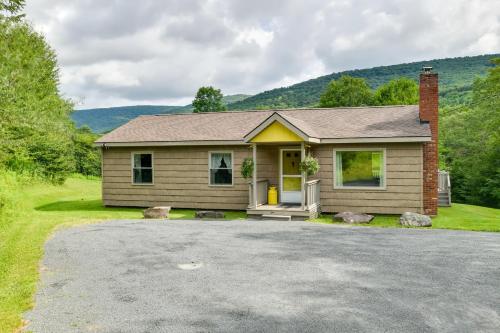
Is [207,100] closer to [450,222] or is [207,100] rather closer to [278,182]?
[278,182]

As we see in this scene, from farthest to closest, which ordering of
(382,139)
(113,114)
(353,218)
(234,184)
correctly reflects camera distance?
(113,114)
(234,184)
(382,139)
(353,218)

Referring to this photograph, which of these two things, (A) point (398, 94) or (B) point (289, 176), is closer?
(B) point (289, 176)

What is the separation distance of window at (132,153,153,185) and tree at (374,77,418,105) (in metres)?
31.5

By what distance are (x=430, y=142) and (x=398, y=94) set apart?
3041 centimetres

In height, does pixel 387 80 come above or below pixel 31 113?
above

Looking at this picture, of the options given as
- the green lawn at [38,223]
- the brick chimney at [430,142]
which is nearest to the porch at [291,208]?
the green lawn at [38,223]

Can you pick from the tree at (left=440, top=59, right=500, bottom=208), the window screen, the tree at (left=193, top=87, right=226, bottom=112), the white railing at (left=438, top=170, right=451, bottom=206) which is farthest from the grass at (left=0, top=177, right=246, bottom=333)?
the tree at (left=193, top=87, right=226, bottom=112)

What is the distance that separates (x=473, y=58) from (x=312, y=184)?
272ft

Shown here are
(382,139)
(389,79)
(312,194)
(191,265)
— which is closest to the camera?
(191,265)

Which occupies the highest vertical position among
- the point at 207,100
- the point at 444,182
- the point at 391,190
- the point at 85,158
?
the point at 207,100

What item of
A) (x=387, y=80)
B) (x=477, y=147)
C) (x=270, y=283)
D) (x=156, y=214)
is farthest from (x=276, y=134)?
(x=387, y=80)

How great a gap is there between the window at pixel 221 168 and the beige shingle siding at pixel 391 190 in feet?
12.0

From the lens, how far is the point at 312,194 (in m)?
15.3

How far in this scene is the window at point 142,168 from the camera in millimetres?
18406
